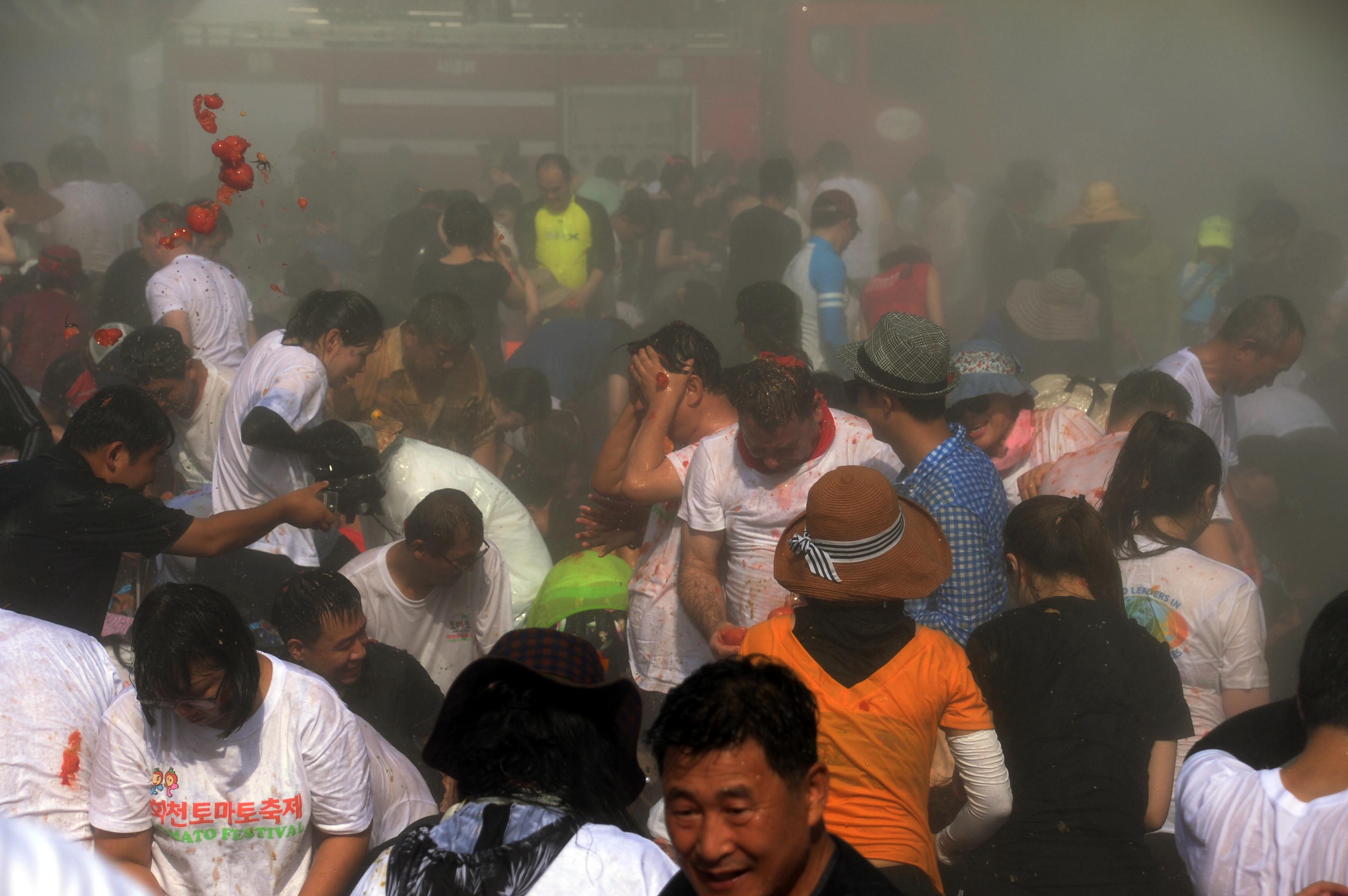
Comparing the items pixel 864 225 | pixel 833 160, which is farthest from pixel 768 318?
pixel 833 160

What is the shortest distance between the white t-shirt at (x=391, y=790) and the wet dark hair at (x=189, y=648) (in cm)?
33

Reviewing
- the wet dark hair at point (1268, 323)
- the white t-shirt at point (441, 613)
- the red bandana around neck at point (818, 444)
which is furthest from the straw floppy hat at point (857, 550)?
the wet dark hair at point (1268, 323)

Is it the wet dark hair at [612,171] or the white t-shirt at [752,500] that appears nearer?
the white t-shirt at [752,500]

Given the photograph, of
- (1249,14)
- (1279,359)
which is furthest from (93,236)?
(1249,14)

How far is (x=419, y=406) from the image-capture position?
481 cm

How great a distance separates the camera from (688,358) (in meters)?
3.41

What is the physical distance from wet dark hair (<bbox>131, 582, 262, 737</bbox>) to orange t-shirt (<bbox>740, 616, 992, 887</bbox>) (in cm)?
107

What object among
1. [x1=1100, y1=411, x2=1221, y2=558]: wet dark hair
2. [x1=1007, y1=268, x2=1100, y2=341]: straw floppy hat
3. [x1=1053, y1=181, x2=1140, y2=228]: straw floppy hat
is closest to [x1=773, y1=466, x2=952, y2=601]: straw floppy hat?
[x1=1100, y1=411, x2=1221, y2=558]: wet dark hair

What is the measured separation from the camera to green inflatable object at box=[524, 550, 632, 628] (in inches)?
144

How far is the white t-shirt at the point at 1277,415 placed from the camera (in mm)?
5391

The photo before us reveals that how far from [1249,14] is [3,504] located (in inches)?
510

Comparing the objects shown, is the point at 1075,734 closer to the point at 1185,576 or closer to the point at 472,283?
the point at 1185,576

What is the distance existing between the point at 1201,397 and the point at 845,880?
3.57m

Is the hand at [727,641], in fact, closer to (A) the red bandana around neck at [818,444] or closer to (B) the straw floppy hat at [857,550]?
(B) the straw floppy hat at [857,550]
